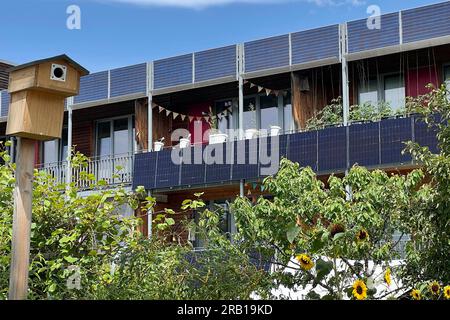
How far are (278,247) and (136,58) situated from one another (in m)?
14.0

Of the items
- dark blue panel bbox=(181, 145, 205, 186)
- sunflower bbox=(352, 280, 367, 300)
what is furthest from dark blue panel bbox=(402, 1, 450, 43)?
sunflower bbox=(352, 280, 367, 300)

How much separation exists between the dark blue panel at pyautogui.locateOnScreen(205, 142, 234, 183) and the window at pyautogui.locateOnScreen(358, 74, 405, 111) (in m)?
3.48

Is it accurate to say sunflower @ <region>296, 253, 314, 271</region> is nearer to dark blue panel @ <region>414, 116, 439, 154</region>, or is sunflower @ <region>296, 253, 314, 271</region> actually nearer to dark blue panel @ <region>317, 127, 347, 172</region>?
dark blue panel @ <region>414, 116, 439, 154</region>

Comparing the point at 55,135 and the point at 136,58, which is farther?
the point at 136,58

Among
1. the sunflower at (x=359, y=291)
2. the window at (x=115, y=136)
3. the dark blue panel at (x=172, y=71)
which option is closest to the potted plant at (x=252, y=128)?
the dark blue panel at (x=172, y=71)

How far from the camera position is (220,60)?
21.3m

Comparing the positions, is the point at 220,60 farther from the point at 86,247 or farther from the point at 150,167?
the point at 86,247

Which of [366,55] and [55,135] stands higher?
[366,55]

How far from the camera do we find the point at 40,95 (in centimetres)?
698

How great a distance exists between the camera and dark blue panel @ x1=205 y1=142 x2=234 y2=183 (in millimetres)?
20531

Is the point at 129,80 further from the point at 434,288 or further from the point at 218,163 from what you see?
the point at 434,288

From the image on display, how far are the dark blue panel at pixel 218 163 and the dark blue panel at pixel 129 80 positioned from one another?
303 cm
